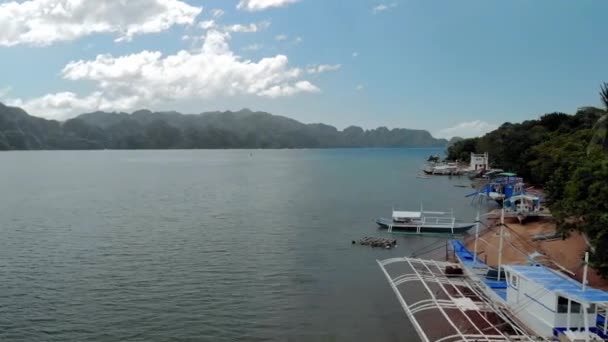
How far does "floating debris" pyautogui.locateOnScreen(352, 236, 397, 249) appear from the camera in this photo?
2094 inches

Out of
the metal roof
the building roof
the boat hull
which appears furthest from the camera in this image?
the boat hull

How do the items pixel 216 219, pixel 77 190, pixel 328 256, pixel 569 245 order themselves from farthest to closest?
pixel 77 190
pixel 216 219
pixel 328 256
pixel 569 245

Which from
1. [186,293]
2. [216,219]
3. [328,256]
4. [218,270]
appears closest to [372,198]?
[216,219]

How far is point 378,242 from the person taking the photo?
53.7 meters

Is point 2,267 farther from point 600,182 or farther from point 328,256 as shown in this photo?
point 600,182

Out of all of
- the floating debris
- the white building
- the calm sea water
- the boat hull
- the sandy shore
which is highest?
the white building

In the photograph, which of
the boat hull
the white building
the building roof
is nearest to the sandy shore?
the boat hull

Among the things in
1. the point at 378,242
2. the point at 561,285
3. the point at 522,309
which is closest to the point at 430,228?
the point at 378,242

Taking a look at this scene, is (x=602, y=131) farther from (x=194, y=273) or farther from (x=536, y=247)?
(x=194, y=273)

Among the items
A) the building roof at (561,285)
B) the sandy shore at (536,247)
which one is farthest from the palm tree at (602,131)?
the building roof at (561,285)

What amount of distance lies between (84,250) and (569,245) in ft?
153

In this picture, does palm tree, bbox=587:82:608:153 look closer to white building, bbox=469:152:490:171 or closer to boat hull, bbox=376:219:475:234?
boat hull, bbox=376:219:475:234

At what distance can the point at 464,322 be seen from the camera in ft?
99.5

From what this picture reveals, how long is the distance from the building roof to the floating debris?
2548 centimetres
